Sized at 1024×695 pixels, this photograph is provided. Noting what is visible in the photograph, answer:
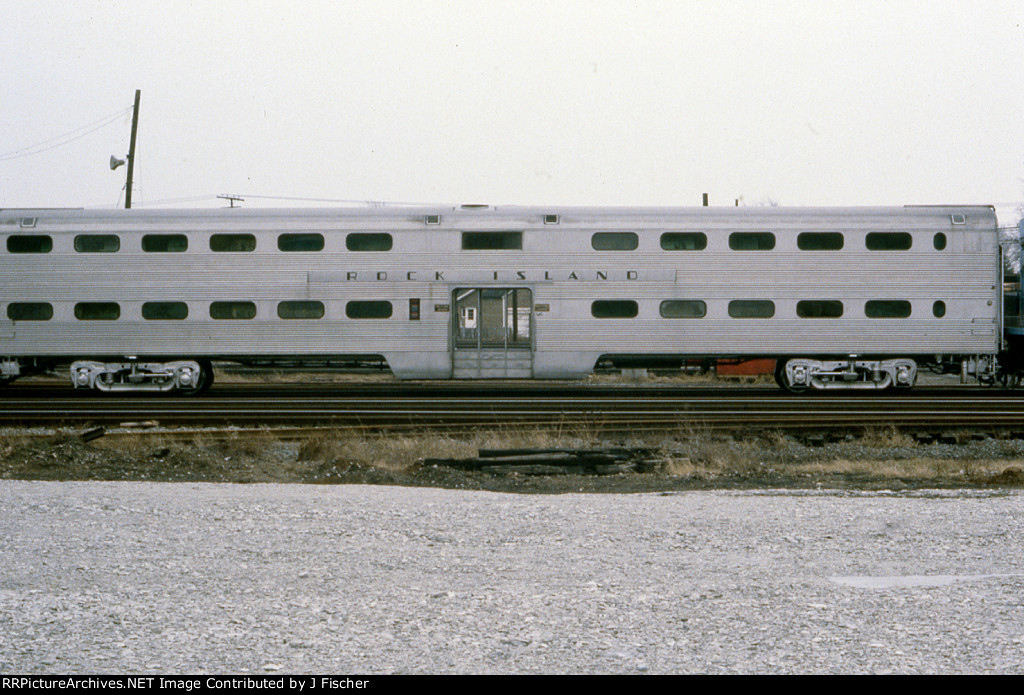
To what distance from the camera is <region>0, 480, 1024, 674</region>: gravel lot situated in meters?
4.41

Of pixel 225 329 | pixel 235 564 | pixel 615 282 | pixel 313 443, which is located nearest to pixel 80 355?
pixel 225 329

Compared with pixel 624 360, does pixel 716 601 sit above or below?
below

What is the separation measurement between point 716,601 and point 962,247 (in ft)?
51.1

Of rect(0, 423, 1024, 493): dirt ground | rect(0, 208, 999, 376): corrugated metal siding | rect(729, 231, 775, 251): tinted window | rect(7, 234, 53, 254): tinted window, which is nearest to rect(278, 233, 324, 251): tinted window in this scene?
rect(0, 208, 999, 376): corrugated metal siding

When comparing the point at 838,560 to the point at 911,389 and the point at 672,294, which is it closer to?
the point at 672,294

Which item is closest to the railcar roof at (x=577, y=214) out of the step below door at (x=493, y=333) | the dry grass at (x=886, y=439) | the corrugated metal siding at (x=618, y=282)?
the corrugated metal siding at (x=618, y=282)

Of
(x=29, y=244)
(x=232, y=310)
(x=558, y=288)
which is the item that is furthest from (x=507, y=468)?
(x=29, y=244)

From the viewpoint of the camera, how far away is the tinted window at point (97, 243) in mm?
18656

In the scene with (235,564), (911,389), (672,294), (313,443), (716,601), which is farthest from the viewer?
(911,389)

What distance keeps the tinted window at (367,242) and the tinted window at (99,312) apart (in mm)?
4767

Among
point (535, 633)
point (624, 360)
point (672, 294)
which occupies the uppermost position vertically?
point (672, 294)

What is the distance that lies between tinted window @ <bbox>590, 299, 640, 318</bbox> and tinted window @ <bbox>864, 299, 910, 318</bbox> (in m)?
4.52

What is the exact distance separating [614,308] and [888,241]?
18.1 ft

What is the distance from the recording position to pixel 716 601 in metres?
5.25
